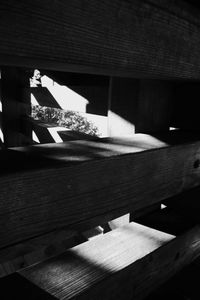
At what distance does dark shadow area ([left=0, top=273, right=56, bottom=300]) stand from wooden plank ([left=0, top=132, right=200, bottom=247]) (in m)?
0.18

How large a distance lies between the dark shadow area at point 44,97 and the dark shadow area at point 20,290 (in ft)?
6.48

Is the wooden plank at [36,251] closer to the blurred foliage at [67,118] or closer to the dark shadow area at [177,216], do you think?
the dark shadow area at [177,216]

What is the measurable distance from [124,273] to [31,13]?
75 cm

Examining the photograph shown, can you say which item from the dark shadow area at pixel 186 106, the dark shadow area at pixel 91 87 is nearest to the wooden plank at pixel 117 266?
the dark shadow area at pixel 186 106

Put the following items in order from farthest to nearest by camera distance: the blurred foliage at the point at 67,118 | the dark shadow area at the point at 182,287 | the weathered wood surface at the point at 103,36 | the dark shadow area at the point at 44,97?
the blurred foliage at the point at 67,118
the dark shadow area at the point at 44,97
the dark shadow area at the point at 182,287
the weathered wood surface at the point at 103,36

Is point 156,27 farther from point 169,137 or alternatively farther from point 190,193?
point 190,193

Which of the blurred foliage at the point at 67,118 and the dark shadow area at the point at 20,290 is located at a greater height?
the dark shadow area at the point at 20,290

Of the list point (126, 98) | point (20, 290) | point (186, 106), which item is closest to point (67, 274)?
point (20, 290)

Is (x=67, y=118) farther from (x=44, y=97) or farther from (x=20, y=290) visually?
(x=20, y=290)

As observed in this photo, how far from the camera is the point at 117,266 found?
33.5 inches

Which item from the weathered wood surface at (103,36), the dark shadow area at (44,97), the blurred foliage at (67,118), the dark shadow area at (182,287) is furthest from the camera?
the blurred foliage at (67,118)

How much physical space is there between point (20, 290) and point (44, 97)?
236cm

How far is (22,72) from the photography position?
307cm

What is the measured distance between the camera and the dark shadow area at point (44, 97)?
2.62 metres
